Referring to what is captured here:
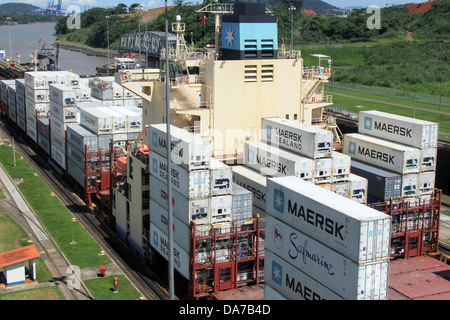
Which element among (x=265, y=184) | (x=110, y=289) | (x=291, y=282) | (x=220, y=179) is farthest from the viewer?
(x=265, y=184)

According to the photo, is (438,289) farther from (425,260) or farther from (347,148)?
(347,148)

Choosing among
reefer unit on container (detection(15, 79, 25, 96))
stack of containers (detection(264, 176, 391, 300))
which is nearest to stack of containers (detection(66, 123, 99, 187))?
reefer unit on container (detection(15, 79, 25, 96))

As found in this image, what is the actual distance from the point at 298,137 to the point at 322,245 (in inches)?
446

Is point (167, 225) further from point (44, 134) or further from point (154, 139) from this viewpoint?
point (44, 134)

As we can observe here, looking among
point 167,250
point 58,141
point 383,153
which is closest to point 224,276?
point 167,250

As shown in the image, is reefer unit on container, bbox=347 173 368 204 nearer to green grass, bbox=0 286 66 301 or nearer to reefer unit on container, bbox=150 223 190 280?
reefer unit on container, bbox=150 223 190 280

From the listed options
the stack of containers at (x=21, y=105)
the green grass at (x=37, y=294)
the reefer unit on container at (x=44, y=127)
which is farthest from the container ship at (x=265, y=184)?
the stack of containers at (x=21, y=105)

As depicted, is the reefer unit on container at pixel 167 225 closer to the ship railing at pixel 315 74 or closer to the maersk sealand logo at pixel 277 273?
the maersk sealand logo at pixel 277 273

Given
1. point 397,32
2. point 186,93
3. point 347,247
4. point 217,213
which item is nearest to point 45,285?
point 217,213

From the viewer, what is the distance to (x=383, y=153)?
33875 millimetres

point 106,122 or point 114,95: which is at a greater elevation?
point 114,95

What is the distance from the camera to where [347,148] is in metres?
37.0

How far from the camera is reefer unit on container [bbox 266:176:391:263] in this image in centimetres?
2023

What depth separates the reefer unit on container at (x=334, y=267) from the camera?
20297mm
